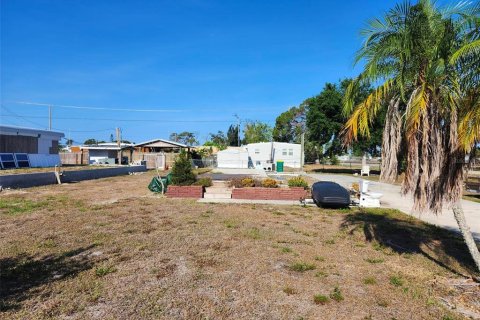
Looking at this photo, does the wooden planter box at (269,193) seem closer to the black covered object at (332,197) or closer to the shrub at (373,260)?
the black covered object at (332,197)

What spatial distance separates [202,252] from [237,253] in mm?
659

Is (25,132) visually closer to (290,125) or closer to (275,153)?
(275,153)

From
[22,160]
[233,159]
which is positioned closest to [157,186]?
[22,160]

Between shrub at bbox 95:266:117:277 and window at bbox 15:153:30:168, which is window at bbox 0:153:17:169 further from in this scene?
shrub at bbox 95:266:117:277

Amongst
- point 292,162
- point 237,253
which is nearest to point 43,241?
point 237,253

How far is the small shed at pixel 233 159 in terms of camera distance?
40.3 meters

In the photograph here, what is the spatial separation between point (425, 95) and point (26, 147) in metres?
27.7

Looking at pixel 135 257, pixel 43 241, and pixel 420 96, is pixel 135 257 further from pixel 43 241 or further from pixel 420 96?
pixel 420 96

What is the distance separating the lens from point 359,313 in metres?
4.08

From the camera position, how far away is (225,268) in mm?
5570

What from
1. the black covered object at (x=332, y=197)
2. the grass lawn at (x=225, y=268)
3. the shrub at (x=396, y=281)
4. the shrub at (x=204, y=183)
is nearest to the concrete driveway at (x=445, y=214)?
the grass lawn at (x=225, y=268)

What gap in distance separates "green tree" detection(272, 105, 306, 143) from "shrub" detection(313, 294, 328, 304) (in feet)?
220

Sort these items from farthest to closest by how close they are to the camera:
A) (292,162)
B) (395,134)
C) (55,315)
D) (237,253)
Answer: (292,162), (237,253), (395,134), (55,315)

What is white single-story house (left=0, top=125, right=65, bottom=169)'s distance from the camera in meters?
22.4
